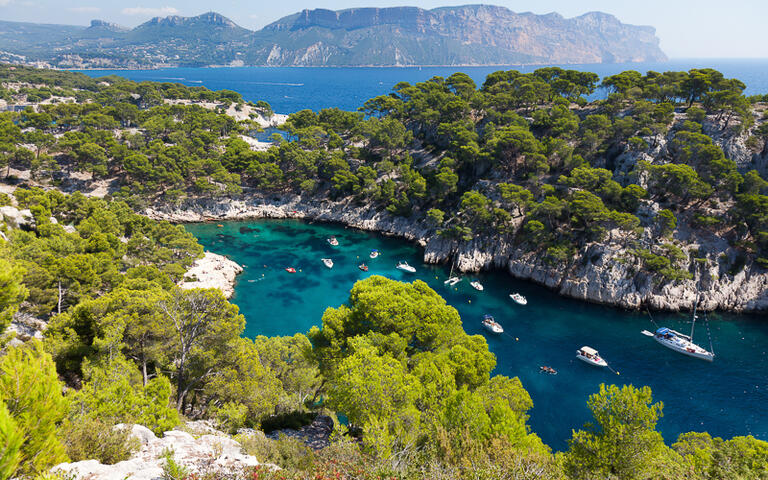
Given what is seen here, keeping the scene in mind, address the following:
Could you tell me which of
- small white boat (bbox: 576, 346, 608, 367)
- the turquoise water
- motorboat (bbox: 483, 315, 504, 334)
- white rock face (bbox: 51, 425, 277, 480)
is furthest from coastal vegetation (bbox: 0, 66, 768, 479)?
small white boat (bbox: 576, 346, 608, 367)

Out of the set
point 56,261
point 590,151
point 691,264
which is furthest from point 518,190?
point 56,261

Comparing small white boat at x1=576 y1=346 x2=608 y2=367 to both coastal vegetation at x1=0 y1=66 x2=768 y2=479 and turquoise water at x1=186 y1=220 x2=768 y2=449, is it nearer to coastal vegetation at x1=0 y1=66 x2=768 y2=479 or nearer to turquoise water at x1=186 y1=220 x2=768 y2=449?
turquoise water at x1=186 y1=220 x2=768 y2=449

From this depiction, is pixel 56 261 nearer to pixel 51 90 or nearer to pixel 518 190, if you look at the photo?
pixel 518 190

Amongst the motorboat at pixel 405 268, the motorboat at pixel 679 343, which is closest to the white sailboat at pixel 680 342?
the motorboat at pixel 679 343

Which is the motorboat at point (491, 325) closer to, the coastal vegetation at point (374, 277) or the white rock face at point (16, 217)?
the coastal vegetation at point (374, 277)

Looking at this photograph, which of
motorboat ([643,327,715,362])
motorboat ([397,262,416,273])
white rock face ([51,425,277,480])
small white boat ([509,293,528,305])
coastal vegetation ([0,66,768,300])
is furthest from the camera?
motorboat ([397,262,416,273])
